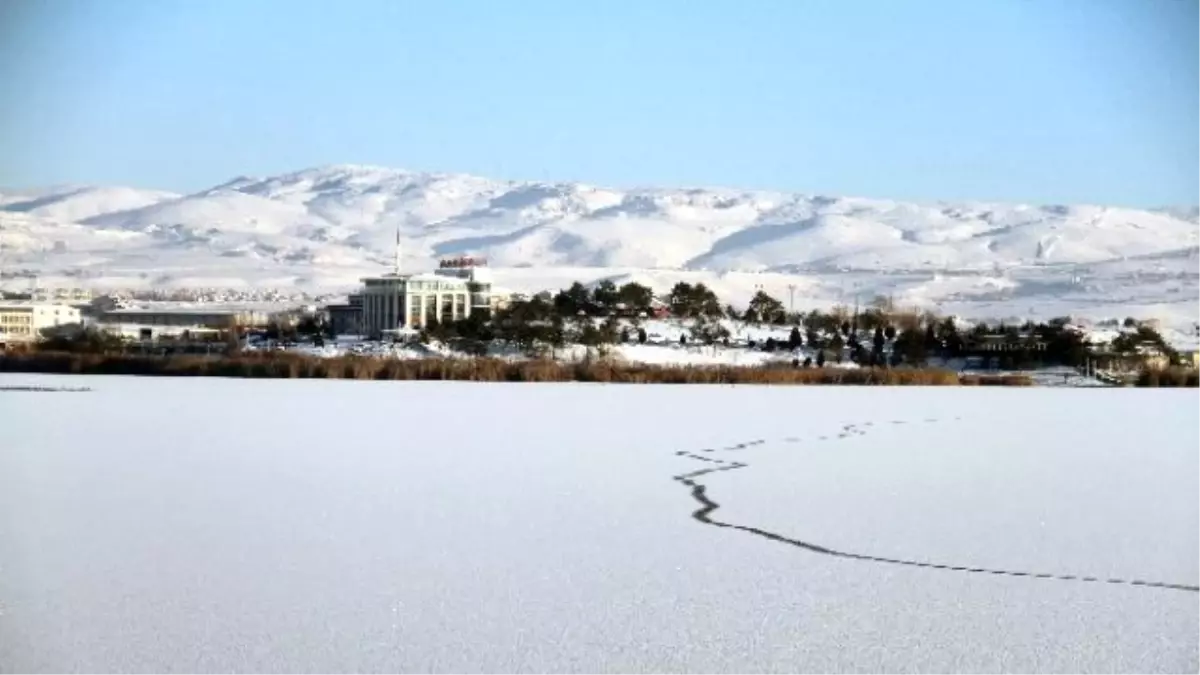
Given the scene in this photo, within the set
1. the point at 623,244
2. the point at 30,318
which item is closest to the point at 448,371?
the point at 30,318

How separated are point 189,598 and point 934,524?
11.2 feet

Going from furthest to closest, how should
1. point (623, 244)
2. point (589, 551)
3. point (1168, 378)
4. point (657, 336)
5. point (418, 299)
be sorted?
1. point (623, 244)
2. point (418, 299)
3. point (657, 336)
4. point (1168, 378)
5. point (589, 551)

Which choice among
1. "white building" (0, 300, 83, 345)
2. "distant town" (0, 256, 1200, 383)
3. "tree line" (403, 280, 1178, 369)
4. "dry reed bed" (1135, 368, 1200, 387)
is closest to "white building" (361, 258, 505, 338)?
"distant town" (0, 256, 1200, 383)

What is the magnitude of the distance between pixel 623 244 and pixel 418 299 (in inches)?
3522

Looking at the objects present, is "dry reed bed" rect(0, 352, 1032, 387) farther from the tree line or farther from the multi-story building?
the multi-story building

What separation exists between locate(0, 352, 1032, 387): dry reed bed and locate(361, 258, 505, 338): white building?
36.0 meters

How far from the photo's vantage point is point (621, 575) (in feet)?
19.7

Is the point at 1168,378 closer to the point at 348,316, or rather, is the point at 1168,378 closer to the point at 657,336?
the point at 657,336

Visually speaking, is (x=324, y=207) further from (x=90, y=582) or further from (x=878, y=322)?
(x=90, y=582)

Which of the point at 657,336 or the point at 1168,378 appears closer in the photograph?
the point at 1168,378

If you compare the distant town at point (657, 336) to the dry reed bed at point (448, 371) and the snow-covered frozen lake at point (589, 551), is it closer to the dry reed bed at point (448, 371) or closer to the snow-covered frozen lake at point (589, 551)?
the dry reed bed at point (448, 371)

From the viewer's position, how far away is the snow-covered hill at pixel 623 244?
339ft

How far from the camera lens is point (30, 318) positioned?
47.4 m

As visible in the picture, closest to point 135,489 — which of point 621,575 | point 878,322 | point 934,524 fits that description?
point 621,575
